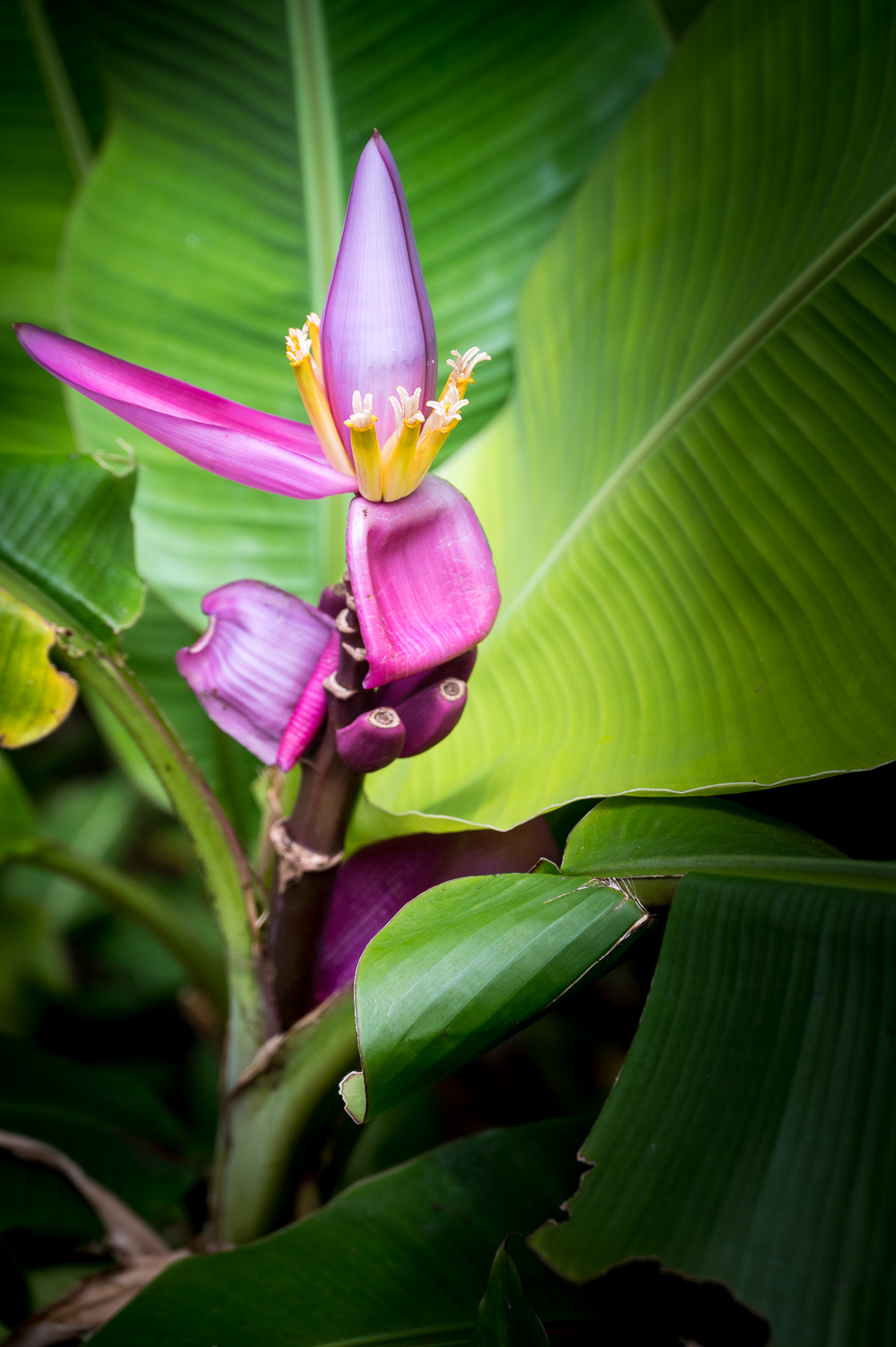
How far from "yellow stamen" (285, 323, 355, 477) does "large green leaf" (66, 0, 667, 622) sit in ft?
0.97

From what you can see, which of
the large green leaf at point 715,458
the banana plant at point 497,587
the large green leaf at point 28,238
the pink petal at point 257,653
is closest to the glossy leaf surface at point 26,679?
the banana plant at point 497,587

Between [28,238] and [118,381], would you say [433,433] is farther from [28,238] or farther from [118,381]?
[28,238]

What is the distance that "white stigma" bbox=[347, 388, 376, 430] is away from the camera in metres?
0.34

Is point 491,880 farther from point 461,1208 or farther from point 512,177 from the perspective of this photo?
point 512,177

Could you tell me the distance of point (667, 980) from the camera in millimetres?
346

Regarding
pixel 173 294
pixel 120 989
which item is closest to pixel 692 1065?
pixel 173 294

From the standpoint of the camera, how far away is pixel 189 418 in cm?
35

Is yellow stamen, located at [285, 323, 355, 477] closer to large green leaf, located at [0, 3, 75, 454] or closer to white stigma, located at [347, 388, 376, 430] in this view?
white stigma, located at [347, 388, 376, 430]

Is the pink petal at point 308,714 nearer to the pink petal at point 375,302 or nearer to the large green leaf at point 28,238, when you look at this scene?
the pink petal at point 375,302

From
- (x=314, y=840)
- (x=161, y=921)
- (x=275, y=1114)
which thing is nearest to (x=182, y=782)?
(x=314, y=840)

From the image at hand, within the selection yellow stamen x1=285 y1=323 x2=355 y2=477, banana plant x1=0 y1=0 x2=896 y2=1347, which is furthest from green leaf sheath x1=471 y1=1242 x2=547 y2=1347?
yellow stamen x1=285 y1=323 x2=355 y2=477

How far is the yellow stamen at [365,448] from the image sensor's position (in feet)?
1.11

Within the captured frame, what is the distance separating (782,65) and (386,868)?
577 millimetres

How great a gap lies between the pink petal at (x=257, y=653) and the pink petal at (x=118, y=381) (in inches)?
3.6
